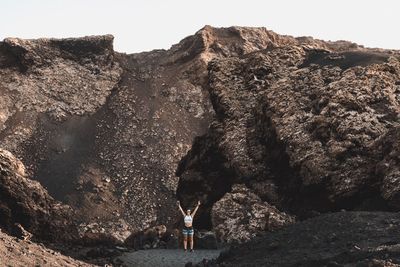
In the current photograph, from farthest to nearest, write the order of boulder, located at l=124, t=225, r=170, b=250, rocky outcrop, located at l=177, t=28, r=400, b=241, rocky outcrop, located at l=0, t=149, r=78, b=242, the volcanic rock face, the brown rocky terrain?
the volcanic rock face
boulder, located at l=124, t=225, r=170, b=250
rocky outcrop, located at l=0, t=149, r=78, b=242
the brown rocky terrain
rocky outcrop, located at l=177, t=28, r=400, b=241

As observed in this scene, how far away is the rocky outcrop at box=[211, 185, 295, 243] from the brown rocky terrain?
0.06m

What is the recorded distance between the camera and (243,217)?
91.6ft

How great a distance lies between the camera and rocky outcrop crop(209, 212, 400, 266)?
53.9ft

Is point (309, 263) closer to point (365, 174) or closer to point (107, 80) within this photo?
point (365, 174)

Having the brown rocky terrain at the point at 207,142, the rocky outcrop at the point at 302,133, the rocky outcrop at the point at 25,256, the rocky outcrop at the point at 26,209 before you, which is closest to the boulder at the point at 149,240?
the brown rocky terrain at the point at 207,142

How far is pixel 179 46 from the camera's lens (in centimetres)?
8338

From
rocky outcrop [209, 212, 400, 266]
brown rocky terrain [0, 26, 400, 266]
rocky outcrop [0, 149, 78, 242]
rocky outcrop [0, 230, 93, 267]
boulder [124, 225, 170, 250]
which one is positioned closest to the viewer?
rocky outcrop [0, 230, 93, 267]

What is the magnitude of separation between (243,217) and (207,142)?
339 inches

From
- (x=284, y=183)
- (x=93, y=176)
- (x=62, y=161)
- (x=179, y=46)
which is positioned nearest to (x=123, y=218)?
(x=93, y=176)

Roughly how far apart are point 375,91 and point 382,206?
8020mm

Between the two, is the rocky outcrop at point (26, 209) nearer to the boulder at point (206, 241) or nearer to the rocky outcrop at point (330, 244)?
the boulder at point (206, 241)

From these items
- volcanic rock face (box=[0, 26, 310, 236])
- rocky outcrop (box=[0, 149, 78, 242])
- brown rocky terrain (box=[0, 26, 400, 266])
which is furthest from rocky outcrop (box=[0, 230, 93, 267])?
volcanic rock face (box=[0, 26, 310, 236])

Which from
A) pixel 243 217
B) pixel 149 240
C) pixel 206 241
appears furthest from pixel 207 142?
pixel 206 241

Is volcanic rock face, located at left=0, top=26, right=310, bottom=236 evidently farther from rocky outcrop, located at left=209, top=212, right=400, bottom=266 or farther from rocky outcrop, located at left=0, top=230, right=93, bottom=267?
rocky outcrop, located at left=0, top=230, right=93, bottom=267
